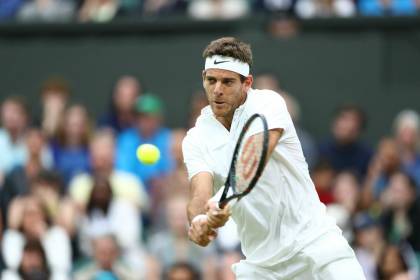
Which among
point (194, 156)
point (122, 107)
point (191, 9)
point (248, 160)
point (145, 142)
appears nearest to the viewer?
point (248, 160)

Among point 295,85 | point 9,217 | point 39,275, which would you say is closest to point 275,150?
point 39,275

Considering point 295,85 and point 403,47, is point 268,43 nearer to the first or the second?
point 295,85

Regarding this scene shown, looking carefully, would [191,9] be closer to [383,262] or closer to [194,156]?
[383,262]

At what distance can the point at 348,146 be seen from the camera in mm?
14164

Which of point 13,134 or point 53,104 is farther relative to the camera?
point 53,104

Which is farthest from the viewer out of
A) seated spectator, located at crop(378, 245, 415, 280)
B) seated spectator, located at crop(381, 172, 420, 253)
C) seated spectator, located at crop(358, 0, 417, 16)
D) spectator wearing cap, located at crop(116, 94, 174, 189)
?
seated spectator, located at crop(358, 0, 417, 16)

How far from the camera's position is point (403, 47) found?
15008 millimetres

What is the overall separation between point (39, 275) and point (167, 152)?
2597mm

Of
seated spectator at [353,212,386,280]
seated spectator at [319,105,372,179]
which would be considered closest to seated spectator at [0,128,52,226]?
seated spectator at [319,105,372,179]

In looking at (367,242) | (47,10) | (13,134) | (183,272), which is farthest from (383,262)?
(47,10)

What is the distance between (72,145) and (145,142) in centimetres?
85

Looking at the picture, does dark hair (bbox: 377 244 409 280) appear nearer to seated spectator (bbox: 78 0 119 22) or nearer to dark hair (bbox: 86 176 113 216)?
dark hair (bbox: 86 176 113 216)

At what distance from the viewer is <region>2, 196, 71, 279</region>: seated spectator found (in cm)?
1264

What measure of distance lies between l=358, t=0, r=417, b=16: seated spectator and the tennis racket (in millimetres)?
7921
